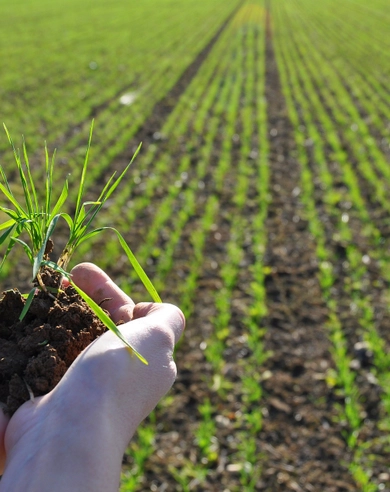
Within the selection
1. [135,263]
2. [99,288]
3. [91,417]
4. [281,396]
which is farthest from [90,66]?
[91,417]

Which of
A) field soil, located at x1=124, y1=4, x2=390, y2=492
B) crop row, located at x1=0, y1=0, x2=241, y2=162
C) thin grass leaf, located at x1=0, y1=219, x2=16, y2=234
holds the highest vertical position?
thin grass leaf, located at x1=0, y1=219, x2=16, y2=234

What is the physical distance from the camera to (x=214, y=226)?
5.89 meters

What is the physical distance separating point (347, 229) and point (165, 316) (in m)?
4.66

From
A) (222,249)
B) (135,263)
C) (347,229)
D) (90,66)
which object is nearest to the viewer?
(135,263)

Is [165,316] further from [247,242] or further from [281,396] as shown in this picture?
[247,242]

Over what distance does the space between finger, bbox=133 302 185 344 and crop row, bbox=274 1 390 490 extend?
7.38ft

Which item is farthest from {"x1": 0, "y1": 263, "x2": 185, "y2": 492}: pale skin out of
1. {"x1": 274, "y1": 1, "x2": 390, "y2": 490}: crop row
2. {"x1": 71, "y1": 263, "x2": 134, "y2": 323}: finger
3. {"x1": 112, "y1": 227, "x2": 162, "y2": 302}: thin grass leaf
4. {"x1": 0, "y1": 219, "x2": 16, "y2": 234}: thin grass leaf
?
{"x1": 274, "y1": 1, "x2": 390, "y2": 490}: crop row

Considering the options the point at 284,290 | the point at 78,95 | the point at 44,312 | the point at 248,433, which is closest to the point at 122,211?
the point at 284,290

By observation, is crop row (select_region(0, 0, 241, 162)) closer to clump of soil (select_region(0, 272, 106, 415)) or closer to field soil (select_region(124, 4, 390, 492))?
field soil (select_region(124, 4, 390, 492))

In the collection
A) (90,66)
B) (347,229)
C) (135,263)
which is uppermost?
(135,263)

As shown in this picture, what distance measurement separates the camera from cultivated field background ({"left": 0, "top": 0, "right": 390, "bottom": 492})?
336cm

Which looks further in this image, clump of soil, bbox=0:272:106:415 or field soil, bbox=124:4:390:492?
field soil, bbox=124:4:390:492

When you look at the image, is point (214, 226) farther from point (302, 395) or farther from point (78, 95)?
point (78, 95)

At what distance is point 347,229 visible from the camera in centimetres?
582
